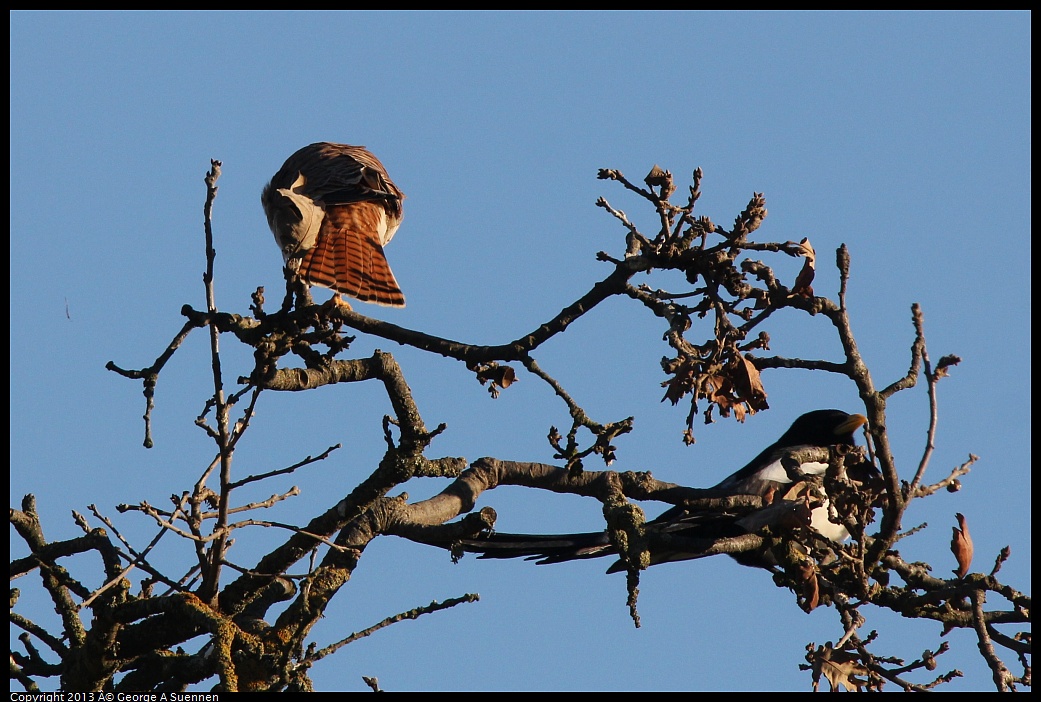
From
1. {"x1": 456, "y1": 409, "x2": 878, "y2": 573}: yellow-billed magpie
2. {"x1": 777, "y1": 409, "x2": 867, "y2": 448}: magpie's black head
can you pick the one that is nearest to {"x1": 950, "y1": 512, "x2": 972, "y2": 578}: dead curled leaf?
{"x1": 456, "y1": 409, "x2": 878, "y2": 573}: yellow-billed magpie

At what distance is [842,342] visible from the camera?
4.07m

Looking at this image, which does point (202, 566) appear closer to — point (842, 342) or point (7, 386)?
point (7, 386)

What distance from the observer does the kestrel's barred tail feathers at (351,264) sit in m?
5.48

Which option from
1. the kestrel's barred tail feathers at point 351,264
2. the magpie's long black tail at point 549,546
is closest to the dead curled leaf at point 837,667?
the magpie's long black tail at point 549,546

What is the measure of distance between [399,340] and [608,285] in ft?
2.68

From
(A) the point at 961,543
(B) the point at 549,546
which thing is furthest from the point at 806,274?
(B) the point at 549,546

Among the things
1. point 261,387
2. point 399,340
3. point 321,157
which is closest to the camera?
point 261,387

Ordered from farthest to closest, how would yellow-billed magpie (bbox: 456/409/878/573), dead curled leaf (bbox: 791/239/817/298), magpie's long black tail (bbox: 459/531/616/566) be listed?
magpie's long black tail (bbox: 459/531/616/566)
yellow-billed magpie (bbox: 456/409/878/573)
dead curled leaf (bbox: 791/239/817/298)

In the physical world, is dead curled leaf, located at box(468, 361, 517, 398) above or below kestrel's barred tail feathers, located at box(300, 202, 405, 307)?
below

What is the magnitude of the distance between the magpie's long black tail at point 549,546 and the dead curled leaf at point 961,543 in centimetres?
145

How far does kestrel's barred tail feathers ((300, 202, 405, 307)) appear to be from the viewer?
548 cm

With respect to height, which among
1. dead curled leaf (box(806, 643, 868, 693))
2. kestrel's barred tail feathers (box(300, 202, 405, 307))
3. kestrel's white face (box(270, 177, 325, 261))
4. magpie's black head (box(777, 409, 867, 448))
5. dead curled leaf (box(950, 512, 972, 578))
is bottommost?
dead curled leaf (box(806, 643, 868, 693))

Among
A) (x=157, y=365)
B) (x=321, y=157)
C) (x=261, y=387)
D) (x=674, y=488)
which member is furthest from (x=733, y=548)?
(x=321, y=157)

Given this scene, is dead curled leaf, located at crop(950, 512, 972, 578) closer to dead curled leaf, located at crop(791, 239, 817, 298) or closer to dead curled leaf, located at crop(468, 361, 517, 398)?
dead curled leaf, located at crop(791, 239, 817, 298)
